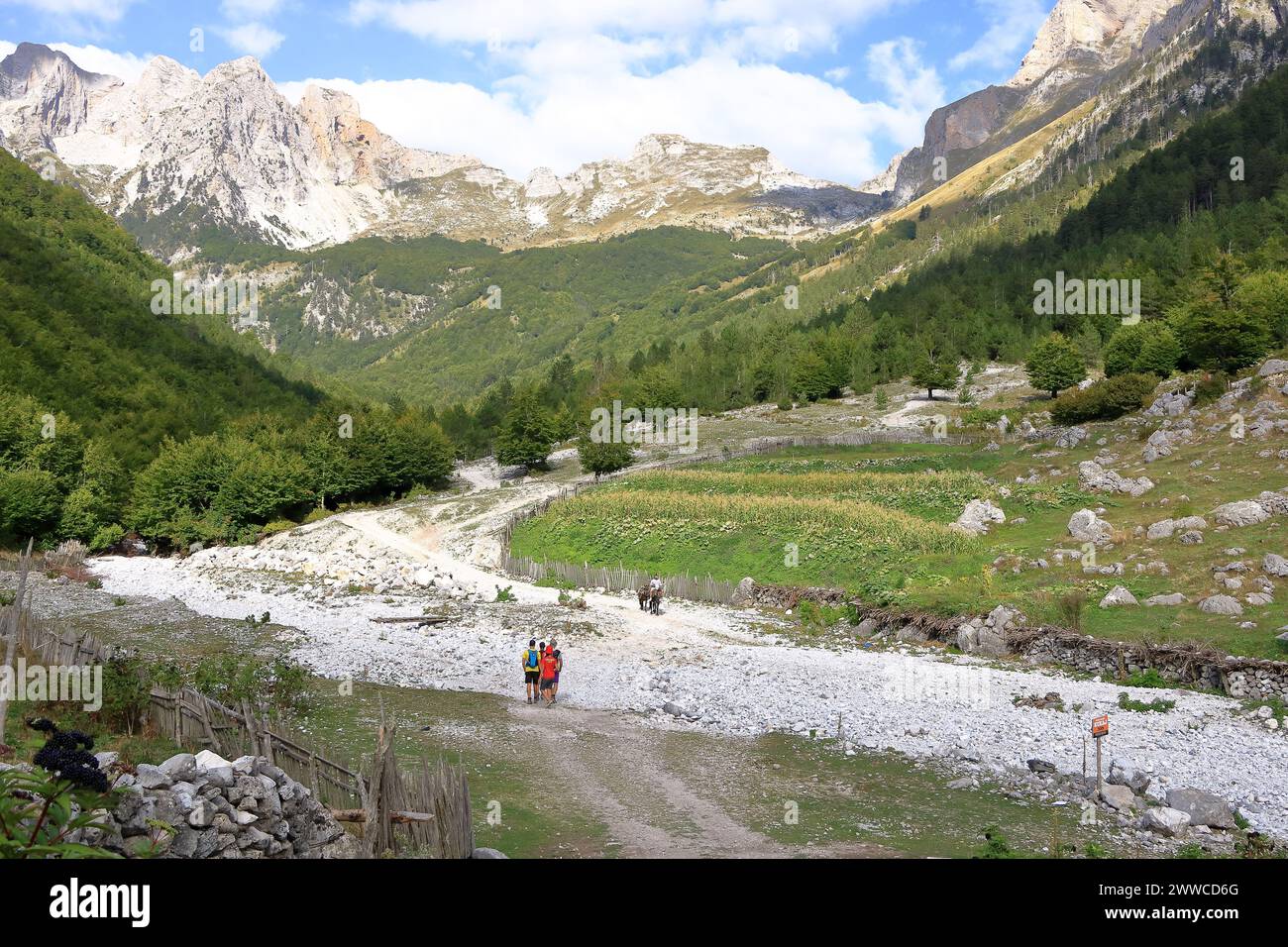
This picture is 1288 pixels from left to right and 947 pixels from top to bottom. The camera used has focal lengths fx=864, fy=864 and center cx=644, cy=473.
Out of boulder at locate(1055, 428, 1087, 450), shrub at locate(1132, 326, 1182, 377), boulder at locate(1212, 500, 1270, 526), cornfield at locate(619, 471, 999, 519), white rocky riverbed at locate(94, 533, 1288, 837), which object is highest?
shrub at locate(1132, 326, 1182, 377)

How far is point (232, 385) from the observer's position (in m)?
128

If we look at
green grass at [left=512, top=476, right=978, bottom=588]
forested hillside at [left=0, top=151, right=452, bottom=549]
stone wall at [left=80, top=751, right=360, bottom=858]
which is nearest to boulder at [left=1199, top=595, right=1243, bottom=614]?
green grass at [left=512, top=476, right=978, bottom=588]

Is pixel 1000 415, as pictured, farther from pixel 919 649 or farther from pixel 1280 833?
pixel 1280 833

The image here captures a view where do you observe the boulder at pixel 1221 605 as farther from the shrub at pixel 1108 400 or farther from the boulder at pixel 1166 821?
the shrub at pixel 1108 400

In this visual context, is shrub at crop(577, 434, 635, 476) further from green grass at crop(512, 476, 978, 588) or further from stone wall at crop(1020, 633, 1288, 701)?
stone wall at crop(1020, 633, 1288, 701)

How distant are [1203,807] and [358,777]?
15715 mm

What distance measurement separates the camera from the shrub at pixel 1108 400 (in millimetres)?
76750

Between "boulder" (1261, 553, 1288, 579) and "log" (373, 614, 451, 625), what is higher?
"boulder" (1261, 553, 1288, 579)

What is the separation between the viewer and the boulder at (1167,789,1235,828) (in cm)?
1652

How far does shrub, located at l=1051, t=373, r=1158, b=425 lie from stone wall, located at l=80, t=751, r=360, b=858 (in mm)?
80487

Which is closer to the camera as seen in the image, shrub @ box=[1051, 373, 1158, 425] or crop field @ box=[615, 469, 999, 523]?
crop field @ box=[615, 469, 999, 523]

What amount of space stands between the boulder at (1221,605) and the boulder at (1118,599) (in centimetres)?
238

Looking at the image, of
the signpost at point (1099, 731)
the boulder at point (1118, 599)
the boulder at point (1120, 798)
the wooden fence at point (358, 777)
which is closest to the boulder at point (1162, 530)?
the boulder at point (1118, 599)

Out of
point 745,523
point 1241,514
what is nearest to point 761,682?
point 1241,514
